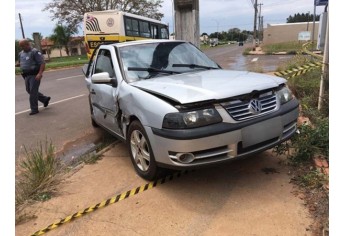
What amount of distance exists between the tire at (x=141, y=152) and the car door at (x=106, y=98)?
487mm

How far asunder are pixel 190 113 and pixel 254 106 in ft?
2.30

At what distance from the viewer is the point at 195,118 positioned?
3273mm

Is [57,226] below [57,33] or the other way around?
below

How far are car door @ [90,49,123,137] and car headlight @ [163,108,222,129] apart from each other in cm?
135

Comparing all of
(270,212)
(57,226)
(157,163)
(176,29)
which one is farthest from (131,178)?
(176,29)

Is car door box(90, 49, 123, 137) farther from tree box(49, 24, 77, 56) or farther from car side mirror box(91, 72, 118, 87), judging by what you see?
tree box(49, 24, 77, 56)

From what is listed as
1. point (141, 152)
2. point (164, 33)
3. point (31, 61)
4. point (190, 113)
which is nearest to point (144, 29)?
point (164, 33)

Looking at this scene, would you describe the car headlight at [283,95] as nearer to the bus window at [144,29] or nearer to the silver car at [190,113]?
the silver car at [190,113]

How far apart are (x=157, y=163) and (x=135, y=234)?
0.82 metres

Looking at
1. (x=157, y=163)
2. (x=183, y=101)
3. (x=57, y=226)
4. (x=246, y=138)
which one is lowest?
(x=57, y=226)

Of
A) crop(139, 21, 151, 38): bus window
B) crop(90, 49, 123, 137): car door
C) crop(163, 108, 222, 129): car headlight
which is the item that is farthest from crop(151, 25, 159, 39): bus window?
crop(163, 108, 222, 129): car headlight

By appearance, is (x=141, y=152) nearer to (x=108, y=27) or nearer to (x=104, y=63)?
(x=104, y=63)

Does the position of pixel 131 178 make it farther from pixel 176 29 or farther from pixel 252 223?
pixel 176 29

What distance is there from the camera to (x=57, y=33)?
216 ft
